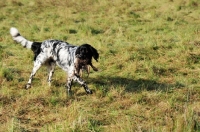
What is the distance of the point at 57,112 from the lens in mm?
6039

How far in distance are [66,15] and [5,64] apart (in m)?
6.86

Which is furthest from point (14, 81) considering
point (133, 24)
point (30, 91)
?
point (133, 24)

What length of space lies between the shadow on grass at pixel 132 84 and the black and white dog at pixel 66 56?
2.30ft

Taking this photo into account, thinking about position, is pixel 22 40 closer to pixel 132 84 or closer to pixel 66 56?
pixel 66 56

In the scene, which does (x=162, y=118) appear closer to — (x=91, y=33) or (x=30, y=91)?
(x=30, y=91)

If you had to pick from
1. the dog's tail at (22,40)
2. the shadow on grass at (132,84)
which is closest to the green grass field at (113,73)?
the shadow on grass at (132,84)

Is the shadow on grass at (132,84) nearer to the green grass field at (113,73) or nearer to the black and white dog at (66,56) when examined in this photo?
the green grass field at (113,73)

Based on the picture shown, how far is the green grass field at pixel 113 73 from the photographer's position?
553 centimetres

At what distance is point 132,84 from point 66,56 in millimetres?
1689

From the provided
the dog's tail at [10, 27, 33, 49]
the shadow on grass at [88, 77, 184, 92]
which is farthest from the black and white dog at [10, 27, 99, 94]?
the shadow on grass at [88, 77, 184, 92]

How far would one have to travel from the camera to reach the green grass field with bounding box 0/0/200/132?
5.53 metres

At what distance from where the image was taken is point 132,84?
25.4ft

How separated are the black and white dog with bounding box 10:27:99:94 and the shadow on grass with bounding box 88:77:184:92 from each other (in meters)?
0.70

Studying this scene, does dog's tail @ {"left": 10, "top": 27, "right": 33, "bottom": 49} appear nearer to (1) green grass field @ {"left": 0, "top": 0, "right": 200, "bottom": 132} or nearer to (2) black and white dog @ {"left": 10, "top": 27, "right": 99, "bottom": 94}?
(2) black and white dog @ {"left": 10, "top": 27, "right": 99, "bottom": 94}
